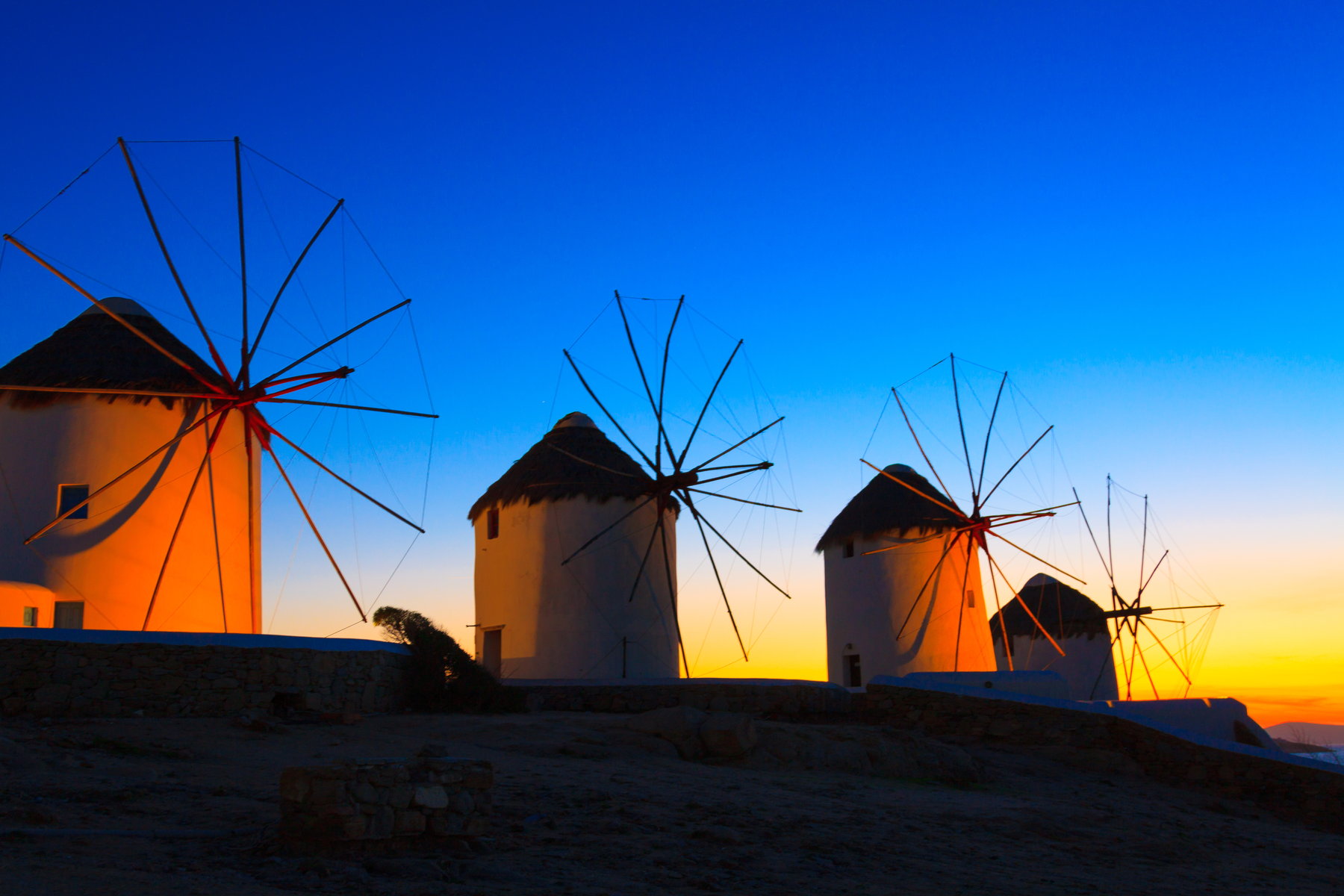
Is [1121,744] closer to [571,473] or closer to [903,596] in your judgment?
→ [571,473]

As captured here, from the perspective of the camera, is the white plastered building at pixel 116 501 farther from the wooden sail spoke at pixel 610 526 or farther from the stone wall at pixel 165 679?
the wooden sail spoke at pixel 610 526

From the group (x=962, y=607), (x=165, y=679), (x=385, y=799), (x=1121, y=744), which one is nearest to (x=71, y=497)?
(x=165, y=679)

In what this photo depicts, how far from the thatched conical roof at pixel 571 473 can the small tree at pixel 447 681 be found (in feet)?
20.3

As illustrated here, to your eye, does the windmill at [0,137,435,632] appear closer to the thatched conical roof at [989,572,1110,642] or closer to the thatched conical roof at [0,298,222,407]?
the thatched conical roof at [0,298,222,407]

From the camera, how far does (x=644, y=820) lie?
272 inches

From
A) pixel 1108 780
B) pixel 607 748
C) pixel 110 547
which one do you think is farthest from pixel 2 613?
pixel 1108 780

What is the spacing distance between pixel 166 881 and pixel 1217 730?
14.8 m

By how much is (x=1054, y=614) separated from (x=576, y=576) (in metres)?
17.6

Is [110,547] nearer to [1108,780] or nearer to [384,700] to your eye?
[384,700]

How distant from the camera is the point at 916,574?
24109 mm

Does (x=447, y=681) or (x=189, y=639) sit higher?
(x=189, y=639)

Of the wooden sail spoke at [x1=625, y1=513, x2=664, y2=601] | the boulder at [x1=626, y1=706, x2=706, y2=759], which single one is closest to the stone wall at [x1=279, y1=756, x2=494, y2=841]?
the boulder at [x1=626, y1=706, x2=706, y2=759]

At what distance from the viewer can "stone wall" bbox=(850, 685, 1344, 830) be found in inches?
436

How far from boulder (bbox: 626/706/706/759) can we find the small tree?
310 centimetres
